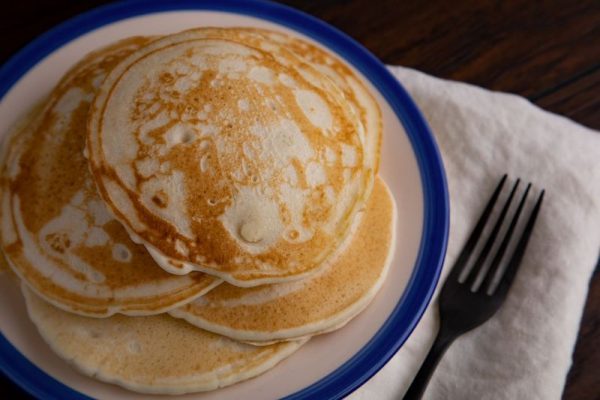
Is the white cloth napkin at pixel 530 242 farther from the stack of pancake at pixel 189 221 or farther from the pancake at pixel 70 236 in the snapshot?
the pancake at pixel 70 236

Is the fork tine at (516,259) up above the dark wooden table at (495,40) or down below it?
below

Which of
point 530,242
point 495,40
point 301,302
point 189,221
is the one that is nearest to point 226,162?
point 189,221

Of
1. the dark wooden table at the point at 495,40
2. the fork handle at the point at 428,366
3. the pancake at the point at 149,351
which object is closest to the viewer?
the pancake at the point at 149,351

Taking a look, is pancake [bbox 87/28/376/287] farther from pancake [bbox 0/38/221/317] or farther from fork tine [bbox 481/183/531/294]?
fork tine [bbox 481/183/531/294]

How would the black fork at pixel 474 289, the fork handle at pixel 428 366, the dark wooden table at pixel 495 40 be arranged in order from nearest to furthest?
1. the fork handle at pixel 428 366
2. the black fork at pixel 474 289
3. the dark wooden table at pixel 495 40

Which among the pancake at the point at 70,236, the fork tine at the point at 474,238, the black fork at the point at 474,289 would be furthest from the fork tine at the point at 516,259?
the pancake at the point at 70,236

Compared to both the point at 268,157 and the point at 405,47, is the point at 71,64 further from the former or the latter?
the point at 405,47

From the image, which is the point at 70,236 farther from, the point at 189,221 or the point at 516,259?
the point at 516,259

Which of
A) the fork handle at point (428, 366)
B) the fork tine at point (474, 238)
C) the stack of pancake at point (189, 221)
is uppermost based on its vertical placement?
the stack of pancake at point (189, 221)

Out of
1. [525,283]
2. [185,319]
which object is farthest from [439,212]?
[185,319]
